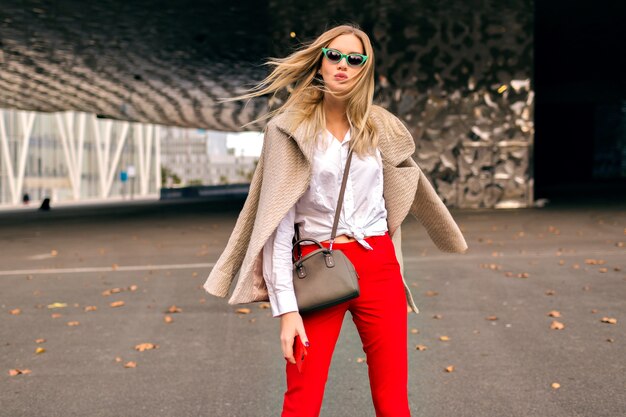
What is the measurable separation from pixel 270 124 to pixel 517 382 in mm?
3212

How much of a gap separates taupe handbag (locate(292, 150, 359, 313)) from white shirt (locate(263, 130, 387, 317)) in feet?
0.11

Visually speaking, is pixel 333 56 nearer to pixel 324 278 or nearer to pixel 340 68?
pixel 340 68

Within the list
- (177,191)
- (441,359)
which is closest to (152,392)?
(441,359)

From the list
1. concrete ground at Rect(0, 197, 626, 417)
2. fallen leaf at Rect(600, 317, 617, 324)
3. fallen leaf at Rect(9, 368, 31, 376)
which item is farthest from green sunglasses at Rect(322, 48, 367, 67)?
fallen leaf at Rect(600, 317, 617, 324)

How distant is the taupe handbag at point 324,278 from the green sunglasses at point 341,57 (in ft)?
1.59

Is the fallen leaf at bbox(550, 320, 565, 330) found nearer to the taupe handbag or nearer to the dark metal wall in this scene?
the taupe handbag

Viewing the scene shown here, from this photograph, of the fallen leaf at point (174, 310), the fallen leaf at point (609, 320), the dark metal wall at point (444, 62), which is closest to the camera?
the fallen leaf at point (609, 320)

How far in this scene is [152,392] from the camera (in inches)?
192

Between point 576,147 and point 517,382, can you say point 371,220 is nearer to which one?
point 517,382

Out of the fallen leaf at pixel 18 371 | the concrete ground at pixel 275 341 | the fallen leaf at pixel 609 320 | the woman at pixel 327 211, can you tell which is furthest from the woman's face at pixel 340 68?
the fallen leaf at pixel 609 320

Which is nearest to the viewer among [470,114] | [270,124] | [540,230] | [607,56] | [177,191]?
[270,124]

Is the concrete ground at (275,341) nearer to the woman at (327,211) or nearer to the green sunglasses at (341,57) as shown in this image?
the woman at (327,211)

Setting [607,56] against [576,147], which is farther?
[576,147]

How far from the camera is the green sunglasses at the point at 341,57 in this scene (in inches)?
103
